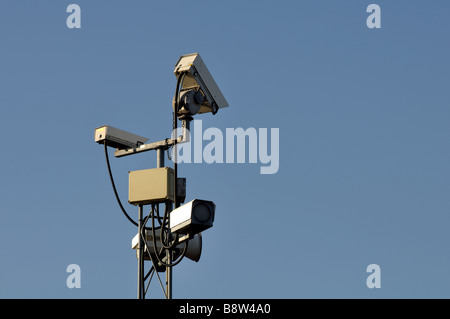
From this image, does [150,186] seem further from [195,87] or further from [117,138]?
[195,87]

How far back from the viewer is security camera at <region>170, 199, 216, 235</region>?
1859 cm

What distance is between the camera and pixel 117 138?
2055cm

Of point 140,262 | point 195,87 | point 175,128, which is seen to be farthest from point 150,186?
point 195,87

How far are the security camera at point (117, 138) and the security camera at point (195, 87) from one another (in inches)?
52.3

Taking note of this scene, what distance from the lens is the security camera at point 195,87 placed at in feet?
65.0

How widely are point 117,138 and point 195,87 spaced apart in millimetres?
1872

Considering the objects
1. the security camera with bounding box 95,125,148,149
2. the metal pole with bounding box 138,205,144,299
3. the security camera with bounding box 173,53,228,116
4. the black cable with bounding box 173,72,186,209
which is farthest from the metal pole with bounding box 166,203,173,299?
the security camera with bounding box 173,53,228,116

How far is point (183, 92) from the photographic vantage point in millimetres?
19984

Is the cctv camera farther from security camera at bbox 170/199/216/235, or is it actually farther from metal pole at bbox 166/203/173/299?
security camera at bbox 170/199/216/235

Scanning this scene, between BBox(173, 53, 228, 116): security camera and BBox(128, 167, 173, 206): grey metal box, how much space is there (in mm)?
1208
